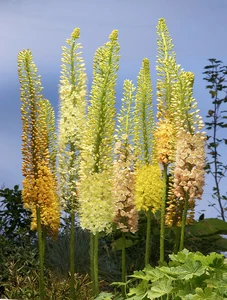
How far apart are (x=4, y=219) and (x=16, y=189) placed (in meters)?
0.37

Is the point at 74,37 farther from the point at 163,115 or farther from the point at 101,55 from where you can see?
the point at 163,115

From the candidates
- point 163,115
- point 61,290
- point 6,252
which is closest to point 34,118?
point 163,115

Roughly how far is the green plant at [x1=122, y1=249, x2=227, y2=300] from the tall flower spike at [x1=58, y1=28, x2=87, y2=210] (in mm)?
945

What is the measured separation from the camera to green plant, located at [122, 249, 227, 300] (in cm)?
344

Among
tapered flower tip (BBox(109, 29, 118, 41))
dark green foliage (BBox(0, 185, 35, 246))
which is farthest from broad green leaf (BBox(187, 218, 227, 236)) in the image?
tapered flower tip (BBox(109, 29, 118, 41))

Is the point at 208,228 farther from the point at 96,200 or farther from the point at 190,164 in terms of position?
the point at 96,200

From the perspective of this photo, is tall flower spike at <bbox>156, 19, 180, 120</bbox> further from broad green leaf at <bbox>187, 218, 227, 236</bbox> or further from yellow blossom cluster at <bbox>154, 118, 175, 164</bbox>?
broad green leaf at <bbox>187, 218, 227, 236</bbox>

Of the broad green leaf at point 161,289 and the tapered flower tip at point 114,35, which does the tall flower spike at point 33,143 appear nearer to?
the tapered flower tip at point 114,35

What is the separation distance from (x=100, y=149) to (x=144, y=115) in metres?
0.68

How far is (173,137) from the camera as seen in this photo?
4.61m

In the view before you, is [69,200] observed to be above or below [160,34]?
below

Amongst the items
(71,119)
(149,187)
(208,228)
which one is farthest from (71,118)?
(208,228)

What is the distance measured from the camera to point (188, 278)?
11.1 ft

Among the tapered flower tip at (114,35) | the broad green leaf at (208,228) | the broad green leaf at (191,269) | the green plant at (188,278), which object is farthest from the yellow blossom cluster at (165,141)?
the broad green leaf at (208,228)
